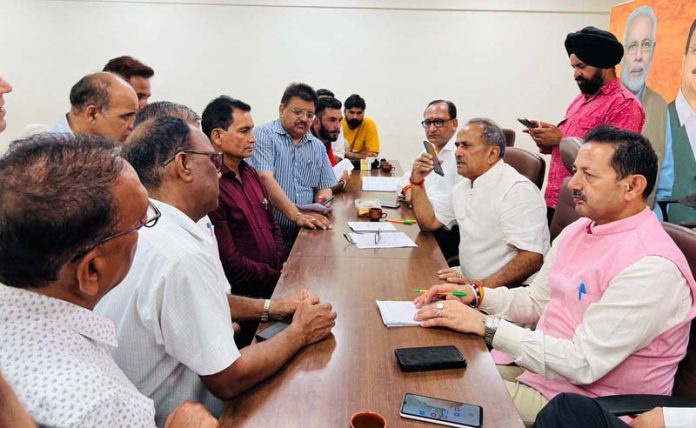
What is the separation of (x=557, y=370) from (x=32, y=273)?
138cm

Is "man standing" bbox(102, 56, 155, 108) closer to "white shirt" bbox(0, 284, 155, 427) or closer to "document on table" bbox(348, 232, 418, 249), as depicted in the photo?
"document on table" bbox(348, 232, 418, 249)

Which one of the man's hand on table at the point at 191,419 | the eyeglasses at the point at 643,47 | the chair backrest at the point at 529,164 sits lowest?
the man's hand on table at the point at 191,419

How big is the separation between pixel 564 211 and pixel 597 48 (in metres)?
1.21

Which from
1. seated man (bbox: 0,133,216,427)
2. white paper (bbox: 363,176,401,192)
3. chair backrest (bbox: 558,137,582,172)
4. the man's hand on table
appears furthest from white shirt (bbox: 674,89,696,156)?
seated man (bbox: 0,133,216,427)

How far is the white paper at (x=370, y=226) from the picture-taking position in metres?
2.62

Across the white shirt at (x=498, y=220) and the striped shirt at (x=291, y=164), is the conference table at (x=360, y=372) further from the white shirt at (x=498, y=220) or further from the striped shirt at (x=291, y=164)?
the striped shirt at (x=291, y=164)

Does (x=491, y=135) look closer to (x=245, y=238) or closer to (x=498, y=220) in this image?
(x=498, y=220)

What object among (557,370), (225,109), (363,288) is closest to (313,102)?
(225,109)

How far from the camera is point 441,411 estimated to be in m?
1.06

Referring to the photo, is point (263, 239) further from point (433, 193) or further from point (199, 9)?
point (199, 9)

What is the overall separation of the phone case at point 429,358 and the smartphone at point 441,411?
13cm

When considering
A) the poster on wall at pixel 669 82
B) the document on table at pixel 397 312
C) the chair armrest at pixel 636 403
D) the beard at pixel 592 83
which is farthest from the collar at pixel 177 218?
the poster on wall at pixel 669 82

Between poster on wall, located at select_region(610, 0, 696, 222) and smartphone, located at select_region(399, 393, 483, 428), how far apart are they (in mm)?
2759

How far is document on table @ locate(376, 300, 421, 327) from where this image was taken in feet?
4.88
